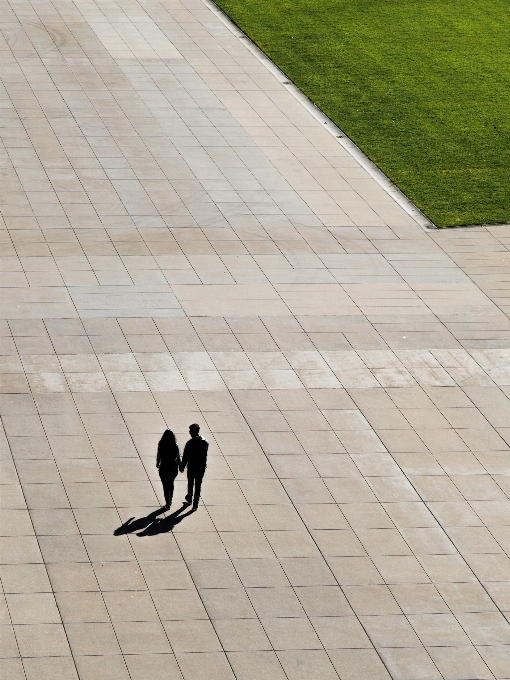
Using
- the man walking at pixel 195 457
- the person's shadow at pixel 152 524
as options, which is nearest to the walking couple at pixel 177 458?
the man walking at pixel 195 457

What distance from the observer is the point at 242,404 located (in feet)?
54.1

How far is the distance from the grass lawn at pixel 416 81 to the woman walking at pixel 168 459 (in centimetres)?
1069

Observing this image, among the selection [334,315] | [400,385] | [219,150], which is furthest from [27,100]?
[400,385]

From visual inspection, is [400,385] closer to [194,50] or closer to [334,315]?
[334,315]

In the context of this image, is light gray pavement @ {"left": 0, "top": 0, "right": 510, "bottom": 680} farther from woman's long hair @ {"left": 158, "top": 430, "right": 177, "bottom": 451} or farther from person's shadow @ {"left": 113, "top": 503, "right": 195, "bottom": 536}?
woman's long hair @ {"left": 158, "top": 430, "right": 177, "bottom": 451}

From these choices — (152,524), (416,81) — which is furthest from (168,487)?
(416,81)

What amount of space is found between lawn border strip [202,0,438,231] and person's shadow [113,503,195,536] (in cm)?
1034

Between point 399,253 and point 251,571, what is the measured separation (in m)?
9.59

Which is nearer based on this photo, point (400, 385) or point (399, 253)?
point (400, 385)

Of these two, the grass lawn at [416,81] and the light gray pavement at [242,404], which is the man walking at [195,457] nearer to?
the light gray pavement at [242,404]

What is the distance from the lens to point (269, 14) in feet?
114

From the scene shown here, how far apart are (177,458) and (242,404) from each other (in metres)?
2.62

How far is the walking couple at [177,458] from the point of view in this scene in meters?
13.9

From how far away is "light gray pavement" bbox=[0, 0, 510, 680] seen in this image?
12.5 meters
